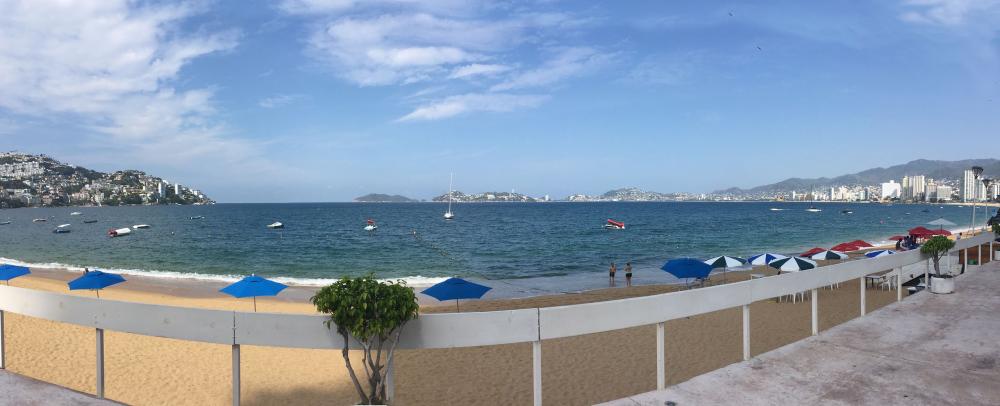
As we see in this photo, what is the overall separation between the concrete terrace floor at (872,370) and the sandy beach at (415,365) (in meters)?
3.61

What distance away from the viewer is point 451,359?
37.0ft

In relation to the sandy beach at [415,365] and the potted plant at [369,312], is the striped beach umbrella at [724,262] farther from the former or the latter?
the potted plant at [369,312]

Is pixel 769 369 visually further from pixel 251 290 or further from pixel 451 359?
pixel 251 290

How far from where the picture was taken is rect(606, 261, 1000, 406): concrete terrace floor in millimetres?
4625

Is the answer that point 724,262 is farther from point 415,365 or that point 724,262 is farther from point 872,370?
point 872,370

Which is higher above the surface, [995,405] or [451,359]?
[995,405]

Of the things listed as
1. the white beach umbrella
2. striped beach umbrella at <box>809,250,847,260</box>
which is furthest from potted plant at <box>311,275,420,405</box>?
striped beach umbrella at <box>809,250,847,260</box>

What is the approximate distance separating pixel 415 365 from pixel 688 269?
35.2 ft

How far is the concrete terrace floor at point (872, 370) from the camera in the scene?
4.62 meters

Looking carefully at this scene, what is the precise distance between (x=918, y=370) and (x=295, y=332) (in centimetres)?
638

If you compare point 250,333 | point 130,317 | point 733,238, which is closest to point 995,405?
point 250,333

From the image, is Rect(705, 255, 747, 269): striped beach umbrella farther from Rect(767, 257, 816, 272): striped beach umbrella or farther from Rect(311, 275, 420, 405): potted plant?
Rect(311, 275, 420, 405): potted plant

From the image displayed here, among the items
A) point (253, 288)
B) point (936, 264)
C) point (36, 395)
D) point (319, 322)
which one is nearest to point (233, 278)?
point (253, 288)

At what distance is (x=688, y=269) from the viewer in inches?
688
